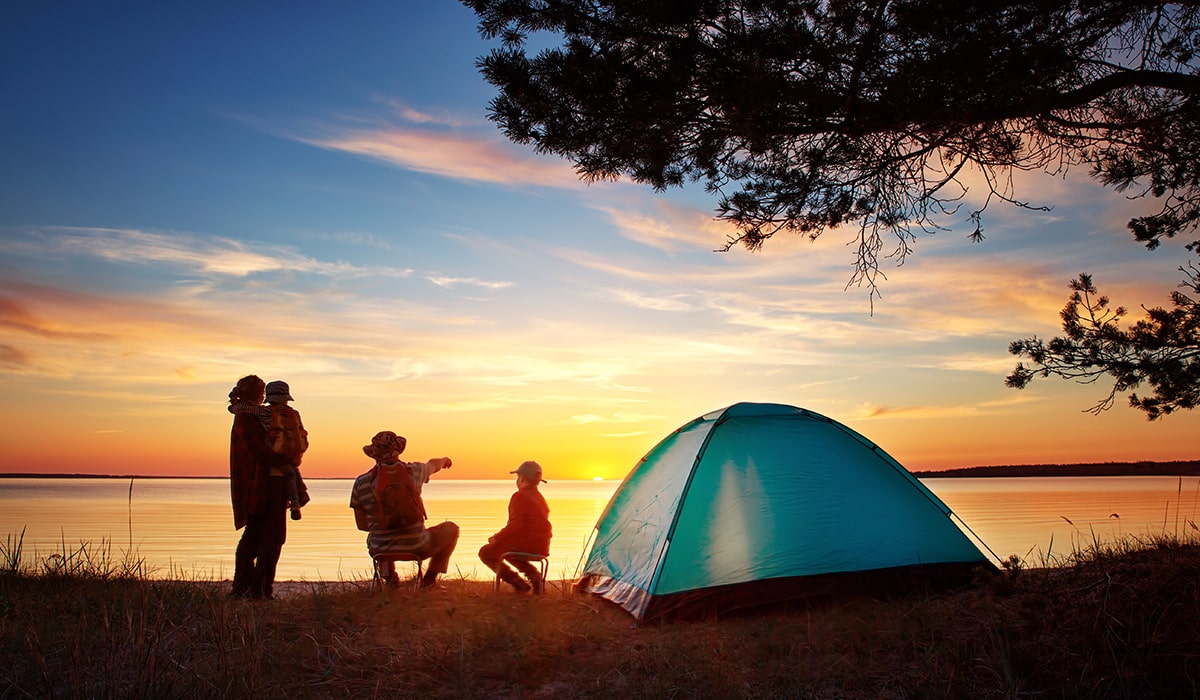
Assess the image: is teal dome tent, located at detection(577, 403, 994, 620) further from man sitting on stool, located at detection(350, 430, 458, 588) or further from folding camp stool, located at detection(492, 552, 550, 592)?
man sitting on stool, located at detection(350, 430, 458, 588)

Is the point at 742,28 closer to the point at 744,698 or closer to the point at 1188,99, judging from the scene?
the point at 1188,99

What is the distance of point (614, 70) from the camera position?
6.00 metres

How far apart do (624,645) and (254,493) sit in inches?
157

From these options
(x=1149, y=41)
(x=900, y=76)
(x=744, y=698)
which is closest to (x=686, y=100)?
(x=900, y=76)

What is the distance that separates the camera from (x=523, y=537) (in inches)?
348

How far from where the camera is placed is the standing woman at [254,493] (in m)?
8.09

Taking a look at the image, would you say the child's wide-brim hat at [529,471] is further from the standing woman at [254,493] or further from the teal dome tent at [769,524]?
the standing woman at [254,493]

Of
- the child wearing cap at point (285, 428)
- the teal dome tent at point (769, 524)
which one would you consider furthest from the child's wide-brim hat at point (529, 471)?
the child wearing cap at point (285, 428)

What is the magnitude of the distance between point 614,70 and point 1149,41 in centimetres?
419

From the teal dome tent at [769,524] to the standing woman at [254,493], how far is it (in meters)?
3.36

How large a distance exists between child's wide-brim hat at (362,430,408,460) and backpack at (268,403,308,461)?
2.15 feet

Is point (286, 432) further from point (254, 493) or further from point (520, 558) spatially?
point (520, 558)

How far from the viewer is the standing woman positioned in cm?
809

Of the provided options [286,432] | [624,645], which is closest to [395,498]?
[286,432]
